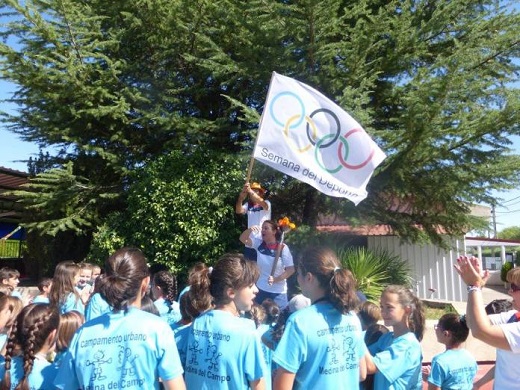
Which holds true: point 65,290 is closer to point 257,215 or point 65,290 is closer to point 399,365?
point 257,215

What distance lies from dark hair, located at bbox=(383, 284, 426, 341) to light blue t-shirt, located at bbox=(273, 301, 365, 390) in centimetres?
70

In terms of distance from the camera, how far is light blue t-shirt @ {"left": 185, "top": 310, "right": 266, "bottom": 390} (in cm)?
247

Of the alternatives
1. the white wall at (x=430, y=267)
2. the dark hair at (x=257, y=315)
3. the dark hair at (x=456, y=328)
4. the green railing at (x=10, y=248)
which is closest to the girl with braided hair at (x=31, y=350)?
the dark hair at (x=257, y=315)

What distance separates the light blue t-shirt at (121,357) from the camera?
232 centimetres

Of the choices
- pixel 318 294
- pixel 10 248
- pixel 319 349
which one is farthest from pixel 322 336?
pixel 10 248

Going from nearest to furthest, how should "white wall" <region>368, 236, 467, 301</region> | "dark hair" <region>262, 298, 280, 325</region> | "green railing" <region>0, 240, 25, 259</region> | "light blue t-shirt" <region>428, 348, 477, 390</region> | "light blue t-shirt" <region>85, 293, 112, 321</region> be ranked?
"light blue t-shirt" <region>428, 348, 477, 390</region> < "light blue t-shirt" <region>85, 293, 112, 321</region> < "dark hair" <region>262, 298, 280, 325</region> < "white wall" <region>368, 236, 467, 301</region> < "green railing" <region>0, 240, 25, 259</region>

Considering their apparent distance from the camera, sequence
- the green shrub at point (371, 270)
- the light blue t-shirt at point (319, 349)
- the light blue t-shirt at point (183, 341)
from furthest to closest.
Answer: the green shrub at point (371, 270), the light blue t-shirt at point (183, 341), the light blue t-shirt at point (319, 349)

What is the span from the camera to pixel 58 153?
1125 cm

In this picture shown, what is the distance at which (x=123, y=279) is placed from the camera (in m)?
2.40

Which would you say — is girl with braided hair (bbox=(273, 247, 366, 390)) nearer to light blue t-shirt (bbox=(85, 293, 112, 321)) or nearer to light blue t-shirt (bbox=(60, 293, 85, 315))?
light blue t-shirt (bbox=(85, 293, 112, 321))

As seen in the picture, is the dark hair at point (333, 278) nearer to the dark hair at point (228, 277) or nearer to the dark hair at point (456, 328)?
the dark hair at point (228, 277)

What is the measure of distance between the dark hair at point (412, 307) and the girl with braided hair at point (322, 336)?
0.63m

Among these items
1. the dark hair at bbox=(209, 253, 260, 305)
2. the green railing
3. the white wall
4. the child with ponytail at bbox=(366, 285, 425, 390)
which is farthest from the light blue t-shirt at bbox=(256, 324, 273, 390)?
the green railing

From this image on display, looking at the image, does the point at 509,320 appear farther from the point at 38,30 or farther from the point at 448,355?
the point at 38,30
